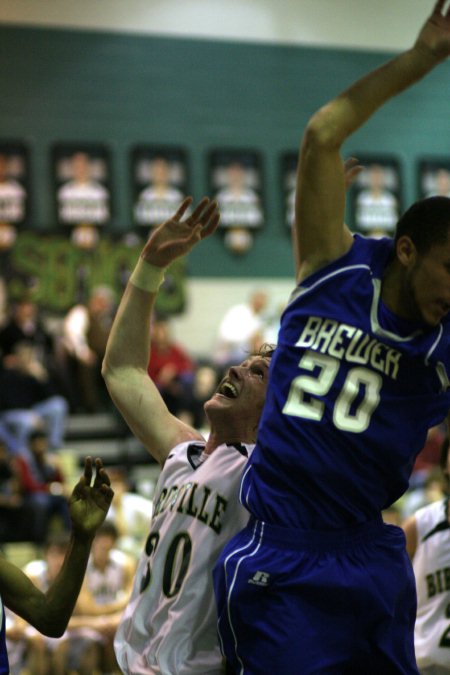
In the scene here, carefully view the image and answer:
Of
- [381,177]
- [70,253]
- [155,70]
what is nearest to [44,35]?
[155,70]

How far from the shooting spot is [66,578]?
11.9 ft

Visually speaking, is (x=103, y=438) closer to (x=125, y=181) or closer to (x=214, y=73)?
(x=125, y=181)

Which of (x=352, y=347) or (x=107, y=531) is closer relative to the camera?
(x=352, y=347)

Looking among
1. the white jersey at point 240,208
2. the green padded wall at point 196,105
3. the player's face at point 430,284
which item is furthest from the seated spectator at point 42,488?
the player's face at point 430,284

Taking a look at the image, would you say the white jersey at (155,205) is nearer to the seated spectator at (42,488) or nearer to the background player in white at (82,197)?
the background player in white at (82,197)

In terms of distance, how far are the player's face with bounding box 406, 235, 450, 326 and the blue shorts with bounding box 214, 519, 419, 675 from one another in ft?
2.06

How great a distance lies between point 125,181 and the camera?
691 inches

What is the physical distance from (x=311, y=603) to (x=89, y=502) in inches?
→ 33.5

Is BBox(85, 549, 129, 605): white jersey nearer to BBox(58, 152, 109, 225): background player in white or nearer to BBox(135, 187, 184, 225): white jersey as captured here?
BBox(58, 152, 109, 225): background player in white

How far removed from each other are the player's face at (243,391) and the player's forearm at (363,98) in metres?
0.97

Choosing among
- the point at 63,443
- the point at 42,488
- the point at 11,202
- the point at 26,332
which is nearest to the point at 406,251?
the point at 42,488

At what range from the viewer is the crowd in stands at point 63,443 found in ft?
30.4

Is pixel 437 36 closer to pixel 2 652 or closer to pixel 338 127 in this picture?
pixel 338 127

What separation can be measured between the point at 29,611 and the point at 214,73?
15.4 m
